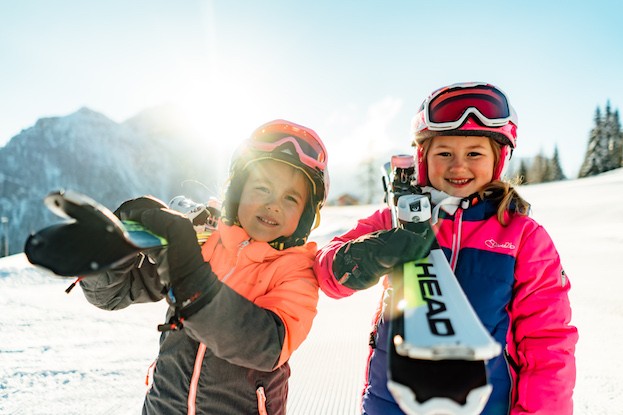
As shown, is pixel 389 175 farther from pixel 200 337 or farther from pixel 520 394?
pixel 200 337

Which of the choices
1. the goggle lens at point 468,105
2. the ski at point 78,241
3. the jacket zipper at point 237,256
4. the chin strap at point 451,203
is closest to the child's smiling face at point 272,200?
the jacket zipper at point 237,256

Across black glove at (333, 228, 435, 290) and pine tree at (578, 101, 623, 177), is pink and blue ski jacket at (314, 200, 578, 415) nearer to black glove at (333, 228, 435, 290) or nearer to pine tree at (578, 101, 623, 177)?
black glove at (333, 228, 435, 290)

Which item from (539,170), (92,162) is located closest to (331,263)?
(539,170)

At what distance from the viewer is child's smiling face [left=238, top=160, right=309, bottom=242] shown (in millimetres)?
1964

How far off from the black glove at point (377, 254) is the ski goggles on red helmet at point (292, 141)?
70 centimetres

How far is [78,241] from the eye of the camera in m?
0.98

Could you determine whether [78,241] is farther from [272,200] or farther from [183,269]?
[272,200]

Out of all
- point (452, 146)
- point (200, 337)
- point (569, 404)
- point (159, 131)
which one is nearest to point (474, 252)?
point (452, 146)

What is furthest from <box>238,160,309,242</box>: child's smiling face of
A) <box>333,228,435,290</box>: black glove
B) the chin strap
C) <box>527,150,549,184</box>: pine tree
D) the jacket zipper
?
<box>527,150,549,184</box>: pine tree

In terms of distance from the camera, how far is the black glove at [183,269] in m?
1.11

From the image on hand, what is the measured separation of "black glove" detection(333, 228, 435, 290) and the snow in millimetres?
1503

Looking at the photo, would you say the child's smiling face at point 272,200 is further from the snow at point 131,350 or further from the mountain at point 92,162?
the mountain at point 92,162

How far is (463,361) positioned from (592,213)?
1383 centimetres

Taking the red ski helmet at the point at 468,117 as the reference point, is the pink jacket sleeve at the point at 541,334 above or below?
below
